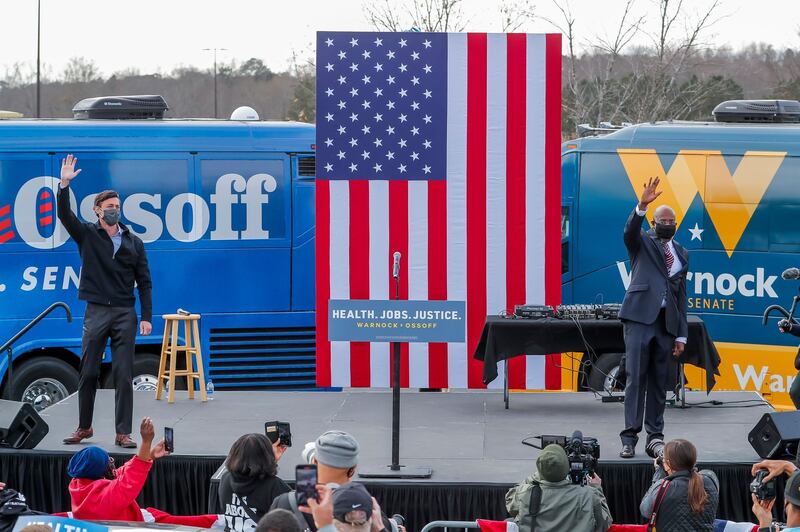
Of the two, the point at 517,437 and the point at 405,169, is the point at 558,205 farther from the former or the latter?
the point at 517,437

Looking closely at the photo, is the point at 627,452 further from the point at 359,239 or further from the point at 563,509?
the point at 359,239

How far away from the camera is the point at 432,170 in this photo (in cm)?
1004

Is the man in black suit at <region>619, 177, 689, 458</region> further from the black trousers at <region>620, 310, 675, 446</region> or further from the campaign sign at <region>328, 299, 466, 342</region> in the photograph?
the campaign sign at <region>328, 299, 466, 342</region>

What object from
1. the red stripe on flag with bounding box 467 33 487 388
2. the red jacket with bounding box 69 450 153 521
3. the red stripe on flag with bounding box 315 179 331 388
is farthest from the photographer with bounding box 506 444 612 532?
the red stripe on flag with bounding box 315 179 331 388

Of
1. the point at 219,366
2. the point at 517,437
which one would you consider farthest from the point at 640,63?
the point at 517,437

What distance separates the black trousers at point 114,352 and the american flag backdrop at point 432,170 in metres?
1.82

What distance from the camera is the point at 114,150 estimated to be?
1236 centimetres

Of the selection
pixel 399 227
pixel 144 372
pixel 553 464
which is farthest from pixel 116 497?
pixel 144 372

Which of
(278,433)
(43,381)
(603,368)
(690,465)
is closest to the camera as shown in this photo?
(690,465)

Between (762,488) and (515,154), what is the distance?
4538mm

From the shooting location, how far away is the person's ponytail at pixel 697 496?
626 cm

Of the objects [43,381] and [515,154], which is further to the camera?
[43,381]

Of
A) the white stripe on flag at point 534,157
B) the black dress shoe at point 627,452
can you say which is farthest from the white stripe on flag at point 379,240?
the black dress shoe at point 627,452

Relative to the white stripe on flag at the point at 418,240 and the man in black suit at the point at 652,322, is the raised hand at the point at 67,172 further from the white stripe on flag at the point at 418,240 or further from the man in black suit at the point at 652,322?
the man in black suit at the point at 652,322
